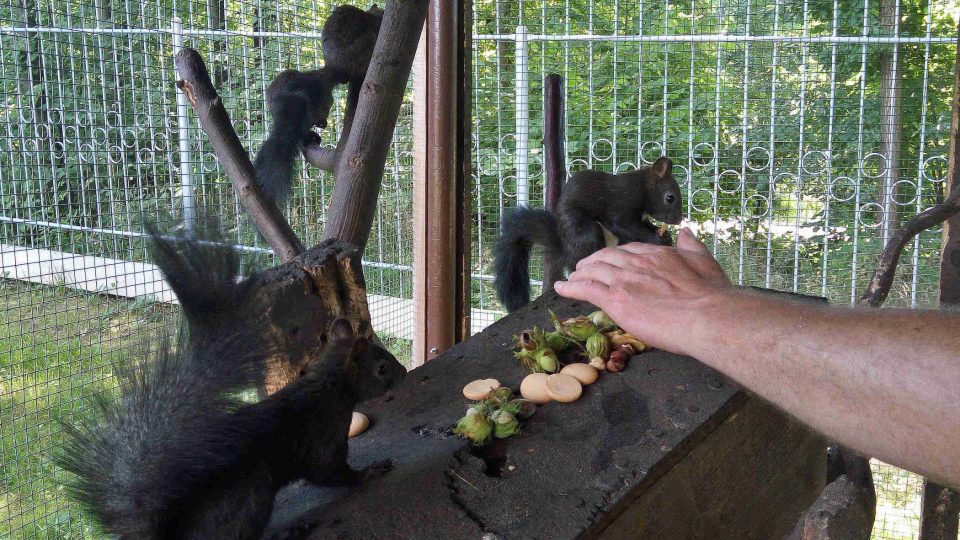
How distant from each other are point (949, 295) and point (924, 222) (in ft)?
0.70

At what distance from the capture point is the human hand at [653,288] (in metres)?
0.85

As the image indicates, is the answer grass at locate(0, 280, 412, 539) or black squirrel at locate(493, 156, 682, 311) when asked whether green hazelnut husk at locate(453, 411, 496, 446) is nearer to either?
grass at locate(0, 280, 412, 539)

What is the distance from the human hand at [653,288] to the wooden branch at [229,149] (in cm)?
71

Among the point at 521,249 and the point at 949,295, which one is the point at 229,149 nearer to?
the point at 521,249

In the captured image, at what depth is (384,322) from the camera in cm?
246

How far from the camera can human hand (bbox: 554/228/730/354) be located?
848 millimetres

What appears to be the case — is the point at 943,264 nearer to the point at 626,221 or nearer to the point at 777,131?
the point at 626,221

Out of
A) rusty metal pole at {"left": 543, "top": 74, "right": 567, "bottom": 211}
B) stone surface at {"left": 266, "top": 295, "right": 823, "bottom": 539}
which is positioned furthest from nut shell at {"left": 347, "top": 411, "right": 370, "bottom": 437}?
rusty metal pole at {"left": 543, "top": 74, "right": 567, "bottom": 211}

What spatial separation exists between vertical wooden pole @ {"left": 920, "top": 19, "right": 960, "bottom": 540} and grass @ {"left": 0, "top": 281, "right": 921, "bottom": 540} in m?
1.92

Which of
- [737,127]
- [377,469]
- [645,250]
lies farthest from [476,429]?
[737,127]

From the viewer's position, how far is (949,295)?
177 cm

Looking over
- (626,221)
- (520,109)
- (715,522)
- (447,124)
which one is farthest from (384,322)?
(715,522)

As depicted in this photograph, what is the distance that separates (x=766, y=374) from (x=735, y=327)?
2.6 inches

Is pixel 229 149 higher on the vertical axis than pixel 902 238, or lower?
higher
